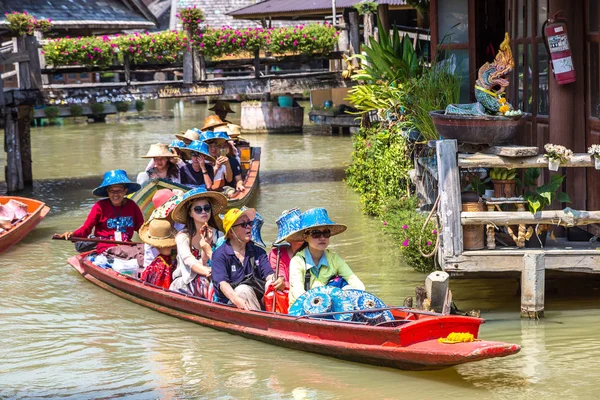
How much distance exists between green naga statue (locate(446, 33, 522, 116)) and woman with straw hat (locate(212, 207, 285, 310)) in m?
2.23

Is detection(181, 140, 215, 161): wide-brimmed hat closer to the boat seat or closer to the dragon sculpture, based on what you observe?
the dragon sculpture

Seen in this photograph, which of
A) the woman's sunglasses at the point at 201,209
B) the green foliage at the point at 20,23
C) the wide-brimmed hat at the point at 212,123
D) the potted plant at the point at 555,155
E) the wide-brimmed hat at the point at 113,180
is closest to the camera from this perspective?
the potted plant at the point at 555,155

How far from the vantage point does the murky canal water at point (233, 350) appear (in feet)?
26.0

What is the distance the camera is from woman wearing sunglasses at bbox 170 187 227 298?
9.71m

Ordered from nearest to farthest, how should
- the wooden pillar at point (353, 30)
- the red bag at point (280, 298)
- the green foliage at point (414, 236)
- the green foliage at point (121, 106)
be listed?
1. the red bag at point (280, 298)
2. the green foliage at point (414, 236)
3. the wooden pillar at point (353, 30)
4. the green foliage at point (121, 106)

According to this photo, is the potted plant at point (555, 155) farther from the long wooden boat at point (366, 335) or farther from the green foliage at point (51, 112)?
the green foliage at point (51, 112)

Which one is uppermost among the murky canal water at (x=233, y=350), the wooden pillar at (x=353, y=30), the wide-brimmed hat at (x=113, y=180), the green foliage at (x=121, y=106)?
the wooden pillar at (x=353, y=30)

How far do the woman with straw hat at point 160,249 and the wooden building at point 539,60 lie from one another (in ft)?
12.9

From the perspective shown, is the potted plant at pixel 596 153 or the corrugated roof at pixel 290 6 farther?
the corrugated roof at pixel 290 6

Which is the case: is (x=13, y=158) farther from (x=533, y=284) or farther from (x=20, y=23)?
(x=533, y=284)

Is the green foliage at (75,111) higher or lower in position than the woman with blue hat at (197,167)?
higher

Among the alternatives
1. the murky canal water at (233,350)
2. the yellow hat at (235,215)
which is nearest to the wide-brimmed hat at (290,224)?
the yellow hat at (235,215)

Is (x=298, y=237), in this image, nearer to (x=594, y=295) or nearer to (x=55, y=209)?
(x=594, y=295)

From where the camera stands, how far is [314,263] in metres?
8.61
